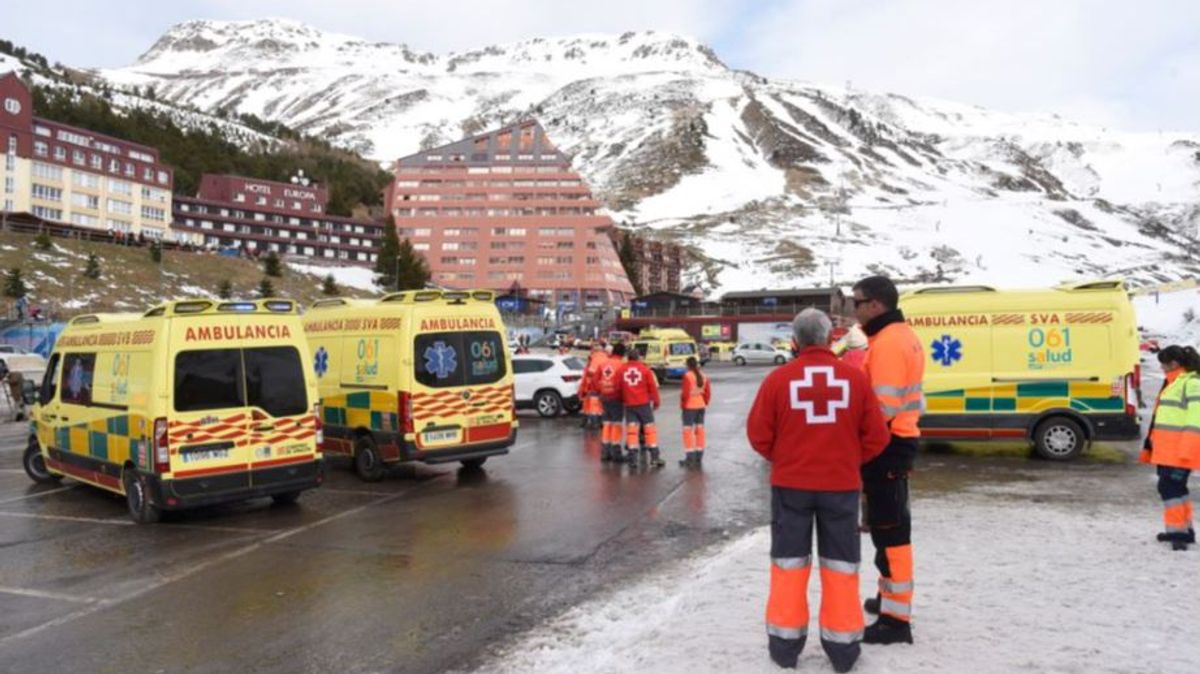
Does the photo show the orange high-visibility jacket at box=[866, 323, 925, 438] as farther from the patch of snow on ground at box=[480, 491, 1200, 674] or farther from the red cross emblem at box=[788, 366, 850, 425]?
the patch of snow on ground at box=[480, 491, 1200, 674]

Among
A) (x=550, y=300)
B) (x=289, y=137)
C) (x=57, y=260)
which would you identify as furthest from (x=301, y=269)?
(x=289, y=137)

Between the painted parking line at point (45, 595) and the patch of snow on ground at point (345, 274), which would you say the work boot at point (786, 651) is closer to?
the painted parking line at point (45, 595)

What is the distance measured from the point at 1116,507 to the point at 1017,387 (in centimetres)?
405

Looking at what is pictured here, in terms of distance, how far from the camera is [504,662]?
5.01 m

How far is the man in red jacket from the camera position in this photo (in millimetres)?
4508

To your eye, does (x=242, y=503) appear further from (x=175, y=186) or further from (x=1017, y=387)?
(x=175, y=186)

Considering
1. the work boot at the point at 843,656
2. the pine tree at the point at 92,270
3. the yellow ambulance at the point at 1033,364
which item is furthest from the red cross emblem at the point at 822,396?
the pine tree at the point at 92,270

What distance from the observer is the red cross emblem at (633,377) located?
41.9ft

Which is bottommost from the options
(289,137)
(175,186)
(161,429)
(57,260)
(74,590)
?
(74,590)

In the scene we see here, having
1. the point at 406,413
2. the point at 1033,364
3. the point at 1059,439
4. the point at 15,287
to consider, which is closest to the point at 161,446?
the point at 406,413

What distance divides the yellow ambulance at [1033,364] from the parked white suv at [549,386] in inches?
383

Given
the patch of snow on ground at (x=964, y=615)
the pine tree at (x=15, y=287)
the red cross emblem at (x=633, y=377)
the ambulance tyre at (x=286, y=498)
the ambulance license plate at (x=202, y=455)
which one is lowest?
the ambulance tyre at (x=286, y=498)

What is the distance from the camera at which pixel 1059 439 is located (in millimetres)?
12805

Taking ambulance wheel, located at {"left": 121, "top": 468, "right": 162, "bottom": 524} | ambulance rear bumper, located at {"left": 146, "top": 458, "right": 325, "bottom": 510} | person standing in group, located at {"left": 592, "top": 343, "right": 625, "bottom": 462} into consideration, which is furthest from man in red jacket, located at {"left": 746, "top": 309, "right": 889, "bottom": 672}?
person standing in group, located at {"left": 592, "top": 343, "right": 625, "bottom": 462}
